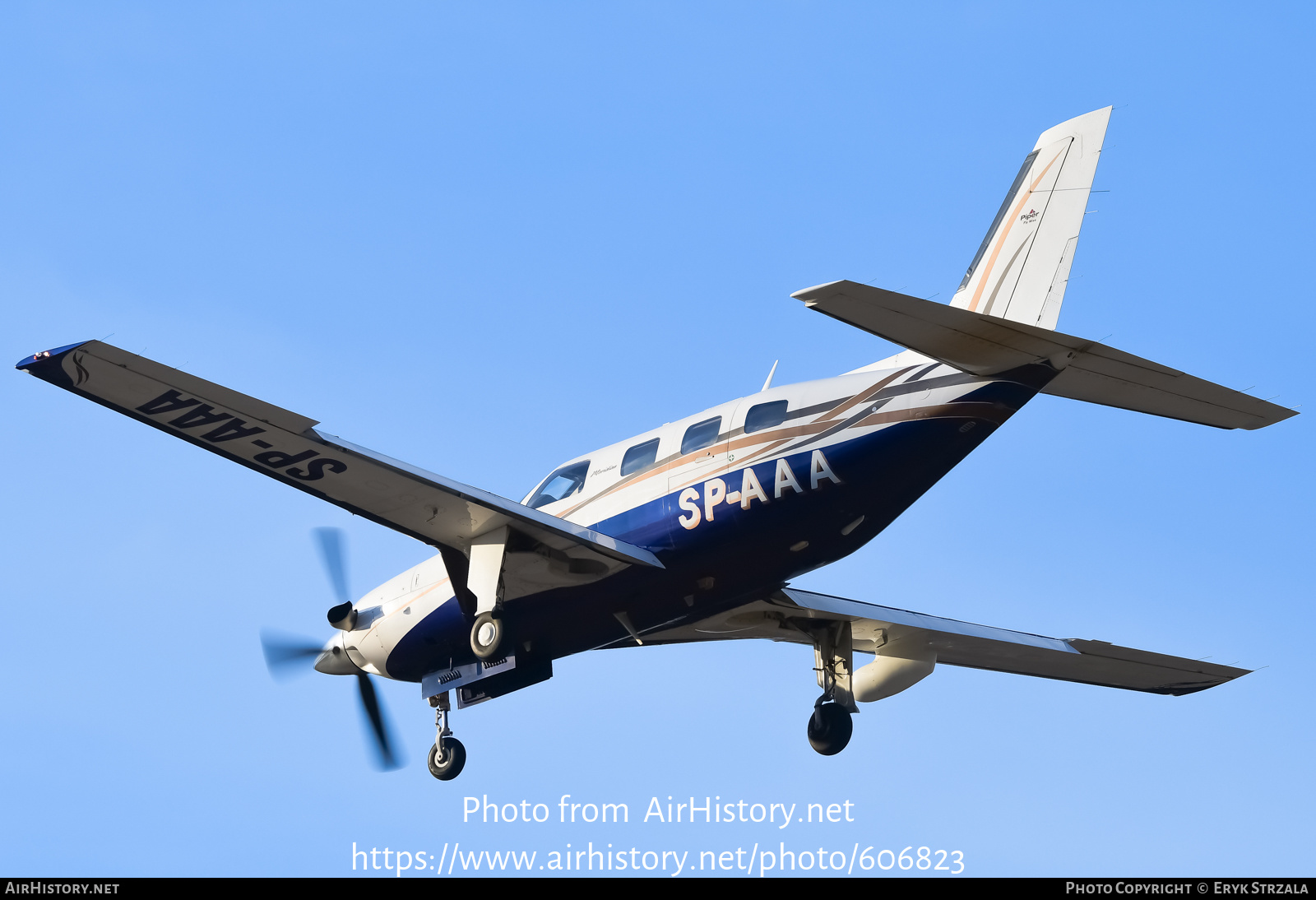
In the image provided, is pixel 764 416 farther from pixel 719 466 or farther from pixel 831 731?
A: pixel 831 731

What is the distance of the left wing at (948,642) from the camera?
68.3 feet

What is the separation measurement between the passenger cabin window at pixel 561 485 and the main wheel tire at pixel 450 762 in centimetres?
374

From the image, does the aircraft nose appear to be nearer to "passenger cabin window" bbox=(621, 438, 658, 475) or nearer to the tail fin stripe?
"passenger cabin window" bbox=(621, 438, 658, 475)

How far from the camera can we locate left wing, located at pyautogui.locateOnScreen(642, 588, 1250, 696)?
20.8 meters

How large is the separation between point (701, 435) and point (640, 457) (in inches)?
38.8

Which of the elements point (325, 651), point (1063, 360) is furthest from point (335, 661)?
point (1063, 360)

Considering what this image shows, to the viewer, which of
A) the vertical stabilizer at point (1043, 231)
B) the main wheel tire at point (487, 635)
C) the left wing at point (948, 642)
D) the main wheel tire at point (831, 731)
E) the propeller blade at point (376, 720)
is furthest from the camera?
the propeller blade at point (376, 720)

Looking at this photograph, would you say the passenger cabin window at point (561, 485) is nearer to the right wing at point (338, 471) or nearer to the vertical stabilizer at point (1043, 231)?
the right wing at point (338, 471)

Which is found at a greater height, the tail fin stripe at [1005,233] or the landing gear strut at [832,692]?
the tail fin stripe at [1005,233]

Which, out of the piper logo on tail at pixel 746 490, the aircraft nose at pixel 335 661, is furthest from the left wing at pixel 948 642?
the aircraft nose at pixel 335 661

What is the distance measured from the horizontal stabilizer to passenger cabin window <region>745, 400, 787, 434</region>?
245 centimetres

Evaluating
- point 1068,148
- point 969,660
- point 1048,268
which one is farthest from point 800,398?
point 969,660

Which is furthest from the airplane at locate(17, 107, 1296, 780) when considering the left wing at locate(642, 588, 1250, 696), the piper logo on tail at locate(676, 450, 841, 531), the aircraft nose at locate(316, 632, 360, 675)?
the aircraft nose at locate(316, 632, 360, 675)

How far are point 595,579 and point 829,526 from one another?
3.07 meters
